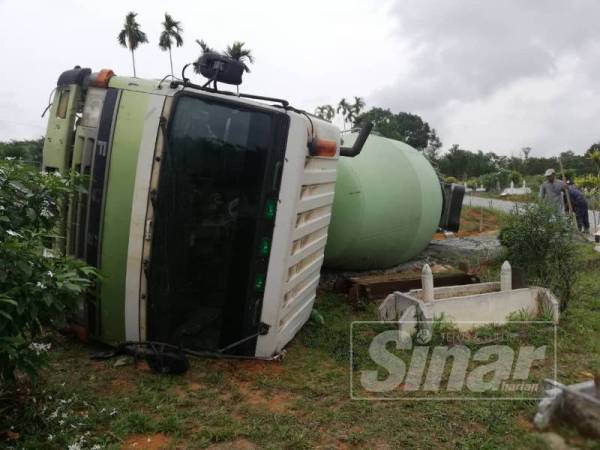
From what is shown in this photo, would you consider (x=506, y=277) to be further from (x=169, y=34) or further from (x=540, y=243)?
(x=169, y=34)

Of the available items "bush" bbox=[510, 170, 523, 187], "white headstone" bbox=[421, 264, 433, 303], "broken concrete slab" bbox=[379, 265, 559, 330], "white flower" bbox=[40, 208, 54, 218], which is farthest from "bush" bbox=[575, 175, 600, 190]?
"bush" bbox=[510, 170, 523, 187]

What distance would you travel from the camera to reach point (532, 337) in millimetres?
4453

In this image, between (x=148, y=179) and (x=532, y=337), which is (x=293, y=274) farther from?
(x=532, y=337)

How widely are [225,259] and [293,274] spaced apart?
633mm

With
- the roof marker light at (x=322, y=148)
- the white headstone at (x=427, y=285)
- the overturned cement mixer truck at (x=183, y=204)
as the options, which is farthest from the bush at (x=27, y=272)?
the white headstone at (x=427, y=285)

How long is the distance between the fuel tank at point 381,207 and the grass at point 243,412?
2089 mm

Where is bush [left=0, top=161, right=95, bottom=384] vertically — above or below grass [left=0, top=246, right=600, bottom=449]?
above

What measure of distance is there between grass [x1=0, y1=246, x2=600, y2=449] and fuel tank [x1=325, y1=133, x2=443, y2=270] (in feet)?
6.85

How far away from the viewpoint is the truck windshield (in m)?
3.37

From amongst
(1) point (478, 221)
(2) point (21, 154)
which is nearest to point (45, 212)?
(2) point (21, 154)

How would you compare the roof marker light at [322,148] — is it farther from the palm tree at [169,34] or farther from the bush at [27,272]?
the palm tree at [169,34]

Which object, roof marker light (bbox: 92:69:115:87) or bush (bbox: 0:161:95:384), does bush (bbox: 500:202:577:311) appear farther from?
bush (bbox: 0:161:95:384)

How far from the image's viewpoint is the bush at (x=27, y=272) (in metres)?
2.42

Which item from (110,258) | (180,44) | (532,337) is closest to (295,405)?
(110,258)
